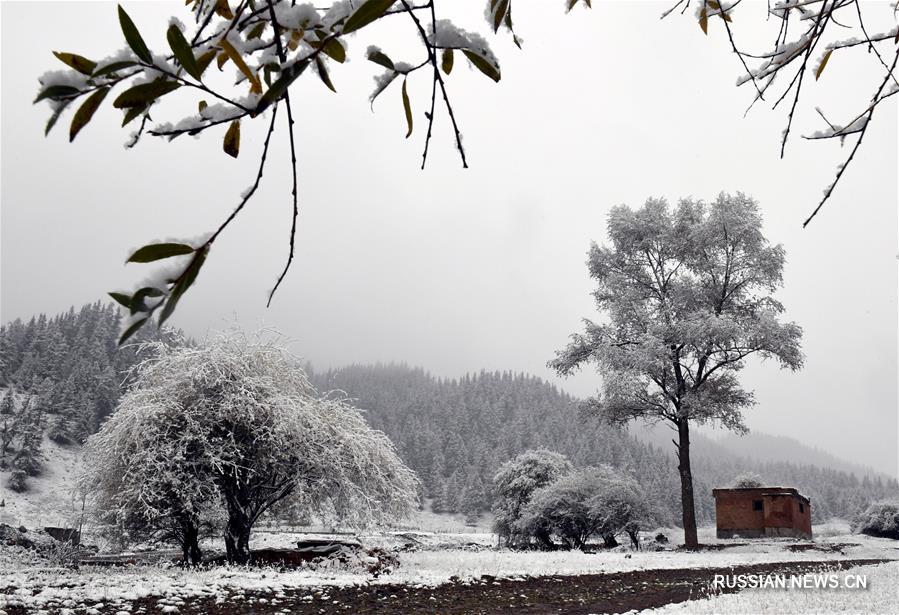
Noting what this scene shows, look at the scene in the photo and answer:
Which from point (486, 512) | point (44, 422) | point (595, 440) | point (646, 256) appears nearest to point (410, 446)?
point (486, 512)

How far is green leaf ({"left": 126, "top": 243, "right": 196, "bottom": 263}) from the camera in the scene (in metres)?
0.68

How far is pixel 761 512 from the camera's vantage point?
2900 cm

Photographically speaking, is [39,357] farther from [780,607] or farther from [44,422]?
[780,607]

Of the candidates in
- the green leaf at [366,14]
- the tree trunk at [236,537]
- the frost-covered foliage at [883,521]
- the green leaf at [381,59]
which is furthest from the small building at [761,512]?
the green leaf at [366,14]

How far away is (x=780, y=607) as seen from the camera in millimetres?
7316

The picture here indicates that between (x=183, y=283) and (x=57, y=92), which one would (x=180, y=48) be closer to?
(x=57, y=92)

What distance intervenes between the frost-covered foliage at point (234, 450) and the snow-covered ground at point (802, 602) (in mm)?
7933

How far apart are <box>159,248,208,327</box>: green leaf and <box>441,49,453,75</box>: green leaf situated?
60 centimetres

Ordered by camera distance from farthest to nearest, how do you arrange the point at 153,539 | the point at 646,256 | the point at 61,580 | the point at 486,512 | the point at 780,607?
the point at 486,512 → the point at 646,256 → the point at 153,539 → the point at 61,580 → the point at 780,607

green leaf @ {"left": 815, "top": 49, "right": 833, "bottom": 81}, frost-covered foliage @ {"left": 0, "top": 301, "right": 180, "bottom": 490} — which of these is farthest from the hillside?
green leaf @ {"left": 815, "top": 49, "right": 833, "bottom": 81}

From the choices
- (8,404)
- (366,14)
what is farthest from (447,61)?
(8,404)

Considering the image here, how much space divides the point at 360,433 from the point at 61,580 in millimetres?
6917

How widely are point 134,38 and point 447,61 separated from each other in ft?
1.76

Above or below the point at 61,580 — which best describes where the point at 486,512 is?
below
